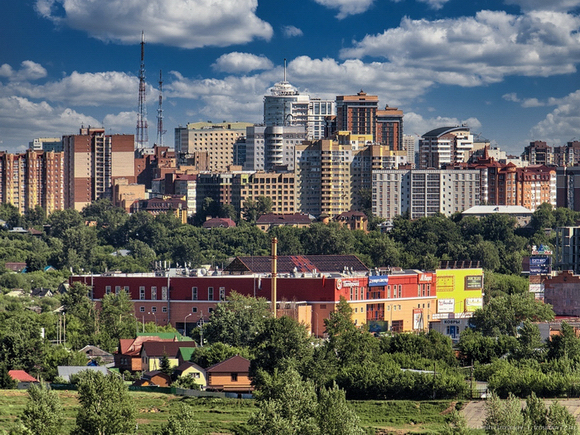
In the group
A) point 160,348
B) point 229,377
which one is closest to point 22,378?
point 160,348

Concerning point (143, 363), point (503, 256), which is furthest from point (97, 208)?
point (143, 363)

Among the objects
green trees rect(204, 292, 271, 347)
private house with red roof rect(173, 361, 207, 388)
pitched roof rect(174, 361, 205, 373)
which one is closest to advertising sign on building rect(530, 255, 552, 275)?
green trees rect(204, 292, 271, 347)

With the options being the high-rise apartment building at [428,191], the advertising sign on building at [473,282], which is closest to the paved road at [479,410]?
the advertising sign on building at [473,282]

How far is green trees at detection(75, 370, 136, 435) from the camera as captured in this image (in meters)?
51.0

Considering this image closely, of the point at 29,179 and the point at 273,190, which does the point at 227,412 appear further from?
the point at 29,179

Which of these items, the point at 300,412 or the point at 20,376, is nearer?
the point at 300,412

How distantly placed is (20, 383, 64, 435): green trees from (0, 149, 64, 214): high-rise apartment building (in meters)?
143

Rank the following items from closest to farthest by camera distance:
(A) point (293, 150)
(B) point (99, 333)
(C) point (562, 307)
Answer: (B) point (99, 333)
(C) point (562, 307)
(A) point (293, 150)

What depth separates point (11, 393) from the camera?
62.8 m

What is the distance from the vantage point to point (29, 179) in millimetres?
196000

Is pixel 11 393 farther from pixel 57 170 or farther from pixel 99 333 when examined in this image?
pixel 57 170

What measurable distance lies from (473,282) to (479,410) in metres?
37.9

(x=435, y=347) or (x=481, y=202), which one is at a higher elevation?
(x=481, y=202)

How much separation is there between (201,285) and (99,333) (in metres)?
10.5
